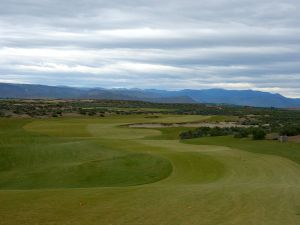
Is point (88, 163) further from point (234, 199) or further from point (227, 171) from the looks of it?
point (234, 199)

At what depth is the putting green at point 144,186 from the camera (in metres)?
13.7

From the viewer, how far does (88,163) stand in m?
32.3

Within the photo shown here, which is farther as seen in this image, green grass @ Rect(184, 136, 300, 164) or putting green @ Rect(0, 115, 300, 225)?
green grass @ Rect(184, 136, 300, 164)

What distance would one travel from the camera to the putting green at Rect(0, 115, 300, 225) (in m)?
13.7

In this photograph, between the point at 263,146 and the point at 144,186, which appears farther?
the point at 263,146

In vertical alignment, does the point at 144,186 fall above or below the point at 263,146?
below

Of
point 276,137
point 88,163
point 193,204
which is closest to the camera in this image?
point 193,204

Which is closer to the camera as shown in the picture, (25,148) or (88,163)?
(88,163)

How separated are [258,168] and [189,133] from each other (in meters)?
35.6

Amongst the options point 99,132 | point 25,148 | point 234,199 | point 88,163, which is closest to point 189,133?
point 99,132

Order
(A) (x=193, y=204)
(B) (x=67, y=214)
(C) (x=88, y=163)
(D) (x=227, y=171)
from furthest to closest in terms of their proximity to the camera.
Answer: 1. (C) (x=88, y=163)
2. (D) (x=227, y=171)
3. (A) (x=193, y=204)
4. (B) (x=67, y=214)

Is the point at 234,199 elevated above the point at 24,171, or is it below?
above

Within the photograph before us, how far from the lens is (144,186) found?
21.2 m

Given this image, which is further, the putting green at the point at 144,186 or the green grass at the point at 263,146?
the green grass at the point at 263,146
